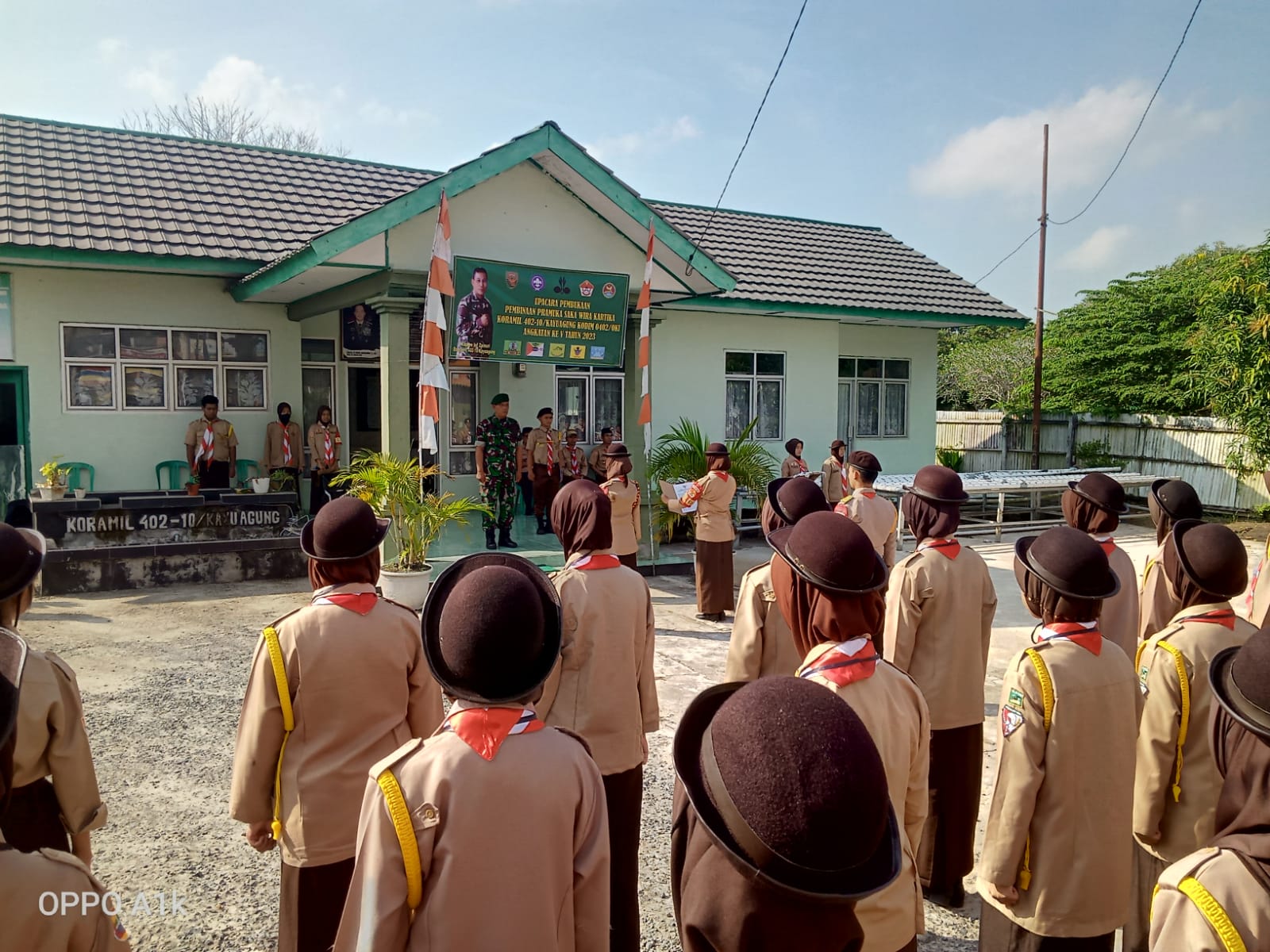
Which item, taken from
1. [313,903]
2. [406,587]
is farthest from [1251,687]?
[406,587]

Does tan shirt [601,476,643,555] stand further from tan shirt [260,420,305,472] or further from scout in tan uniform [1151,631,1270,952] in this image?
scout in tan uniform [1151,631,1270,952]

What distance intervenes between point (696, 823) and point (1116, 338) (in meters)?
24.1

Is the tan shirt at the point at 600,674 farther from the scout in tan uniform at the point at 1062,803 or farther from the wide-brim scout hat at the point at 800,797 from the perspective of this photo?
the wide-brim scout hat at the point at 800,797

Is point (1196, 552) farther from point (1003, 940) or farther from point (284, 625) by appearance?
point (284, 625)

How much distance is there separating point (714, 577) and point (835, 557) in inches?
245

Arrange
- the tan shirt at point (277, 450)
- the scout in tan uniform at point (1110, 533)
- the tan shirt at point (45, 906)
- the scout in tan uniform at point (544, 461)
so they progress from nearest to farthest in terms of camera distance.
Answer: the tan shirt at point (45, 906) → the scout in tan uniform at point (1110, 533) → the tan shirt at point (277, 450) → the scout in tan uniform at point (544, 461)

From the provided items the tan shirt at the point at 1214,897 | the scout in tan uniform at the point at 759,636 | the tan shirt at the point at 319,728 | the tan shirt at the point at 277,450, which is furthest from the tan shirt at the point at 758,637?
the tan shirt at the point at 277,450

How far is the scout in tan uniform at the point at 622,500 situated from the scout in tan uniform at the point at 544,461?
11.1 ft

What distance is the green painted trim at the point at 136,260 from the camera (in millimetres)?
9578

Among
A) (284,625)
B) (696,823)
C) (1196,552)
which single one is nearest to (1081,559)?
(1196,552)

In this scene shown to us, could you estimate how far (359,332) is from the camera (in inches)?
497

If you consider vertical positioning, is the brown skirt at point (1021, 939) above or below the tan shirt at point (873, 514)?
below

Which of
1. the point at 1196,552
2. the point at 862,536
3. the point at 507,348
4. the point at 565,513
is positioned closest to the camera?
the point at 862,536

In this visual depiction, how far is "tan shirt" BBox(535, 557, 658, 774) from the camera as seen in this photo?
3.19 m
